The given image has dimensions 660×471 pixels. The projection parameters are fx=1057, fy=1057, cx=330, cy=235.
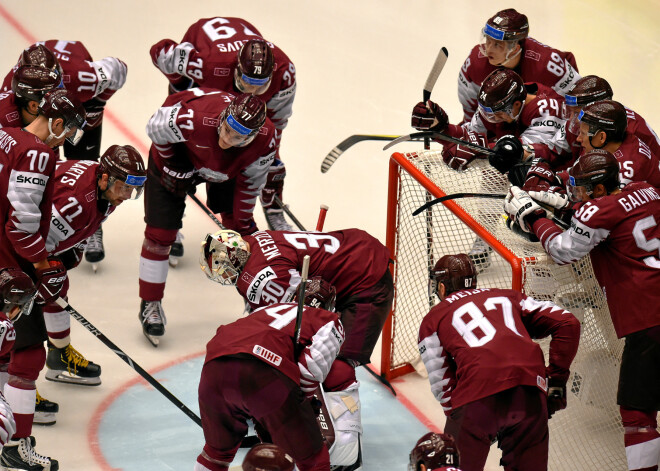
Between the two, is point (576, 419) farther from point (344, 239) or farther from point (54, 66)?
point (54, 66)

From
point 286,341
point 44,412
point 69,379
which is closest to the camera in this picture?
point 286,341

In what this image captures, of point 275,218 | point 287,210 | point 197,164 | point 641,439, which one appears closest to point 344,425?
point 641,439

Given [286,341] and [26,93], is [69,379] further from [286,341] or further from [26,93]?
[286,341]

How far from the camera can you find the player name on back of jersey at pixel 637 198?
3919mm

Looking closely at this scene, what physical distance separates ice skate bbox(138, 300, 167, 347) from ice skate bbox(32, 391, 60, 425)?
27.5 inches

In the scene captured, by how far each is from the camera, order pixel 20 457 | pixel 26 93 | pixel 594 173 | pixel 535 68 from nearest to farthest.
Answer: pixel 594 173 < pixel 20 457 < pixel 26 93 < pixel 535 68

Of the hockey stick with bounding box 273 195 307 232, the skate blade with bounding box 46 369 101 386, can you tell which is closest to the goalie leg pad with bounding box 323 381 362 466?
the skate blade with bounding box 46 369 101 386

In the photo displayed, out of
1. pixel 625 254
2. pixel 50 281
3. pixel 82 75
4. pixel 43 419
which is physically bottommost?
pixel 43 419

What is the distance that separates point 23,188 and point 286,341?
1274 millimetres

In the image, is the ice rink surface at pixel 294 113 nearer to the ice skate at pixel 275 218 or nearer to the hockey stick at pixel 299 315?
the ice skate at pixel 275 218

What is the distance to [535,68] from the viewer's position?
537 cm

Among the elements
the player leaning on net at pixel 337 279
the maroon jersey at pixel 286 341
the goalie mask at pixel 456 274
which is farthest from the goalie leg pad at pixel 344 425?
the goalie mask at pixel 456 274

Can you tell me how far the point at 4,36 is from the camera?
7.69 meters

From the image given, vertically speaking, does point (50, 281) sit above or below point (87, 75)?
below
